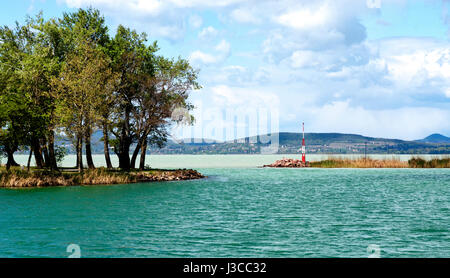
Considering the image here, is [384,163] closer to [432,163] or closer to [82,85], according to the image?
[432,163]

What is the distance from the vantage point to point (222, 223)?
83.5 ft

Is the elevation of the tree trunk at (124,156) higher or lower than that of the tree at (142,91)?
lower

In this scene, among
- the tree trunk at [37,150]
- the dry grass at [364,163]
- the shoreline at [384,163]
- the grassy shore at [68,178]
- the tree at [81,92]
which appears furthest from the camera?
the dry grass at [364,163]

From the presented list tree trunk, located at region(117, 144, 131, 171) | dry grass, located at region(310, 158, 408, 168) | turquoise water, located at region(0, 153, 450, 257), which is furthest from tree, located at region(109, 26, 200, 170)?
dry grass, located at region(310, 158, 408, 168)

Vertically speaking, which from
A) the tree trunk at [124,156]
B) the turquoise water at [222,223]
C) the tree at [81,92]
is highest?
the tree at [81,92]

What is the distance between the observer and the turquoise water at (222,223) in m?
18.8

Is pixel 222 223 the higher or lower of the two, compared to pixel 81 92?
lower

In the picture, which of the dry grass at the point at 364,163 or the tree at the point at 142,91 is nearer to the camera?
the tree at the point at 142,91

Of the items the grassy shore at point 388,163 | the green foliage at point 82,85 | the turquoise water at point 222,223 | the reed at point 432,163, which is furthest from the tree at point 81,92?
the reed at point 432,163

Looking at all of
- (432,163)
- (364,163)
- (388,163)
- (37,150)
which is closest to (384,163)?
(388,163)

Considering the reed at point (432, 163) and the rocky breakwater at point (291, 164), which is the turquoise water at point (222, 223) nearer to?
the reed at point (432, 163)

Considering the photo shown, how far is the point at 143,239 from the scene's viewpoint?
2084cm

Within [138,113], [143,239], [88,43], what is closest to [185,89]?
[138,113]

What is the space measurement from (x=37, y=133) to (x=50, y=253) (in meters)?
34.9
